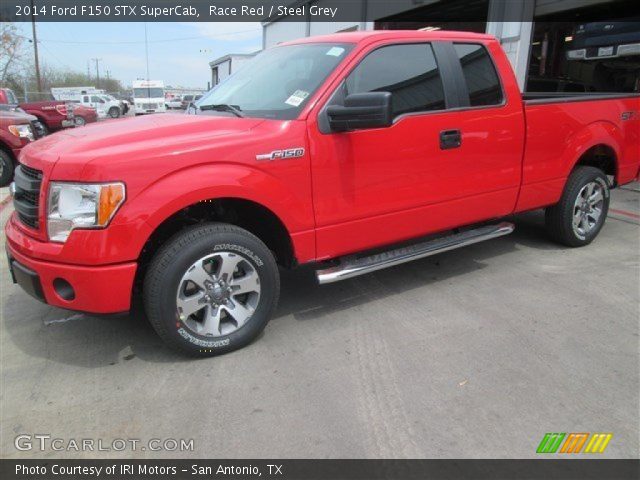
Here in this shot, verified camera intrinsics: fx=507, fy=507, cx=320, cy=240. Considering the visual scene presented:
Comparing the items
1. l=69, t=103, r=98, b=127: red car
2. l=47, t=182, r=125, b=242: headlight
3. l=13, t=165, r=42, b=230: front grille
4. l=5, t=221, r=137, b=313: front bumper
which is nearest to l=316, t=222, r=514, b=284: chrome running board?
l=5, t=221, r=137, b=313: front bumper

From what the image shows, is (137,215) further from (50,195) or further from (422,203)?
(422,203)

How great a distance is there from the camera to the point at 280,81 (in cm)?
370

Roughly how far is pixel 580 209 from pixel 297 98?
3.34 metres

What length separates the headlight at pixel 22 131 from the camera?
9.09 m

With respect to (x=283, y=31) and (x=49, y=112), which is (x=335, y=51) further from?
(x=283, y=31)

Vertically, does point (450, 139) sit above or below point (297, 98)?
below

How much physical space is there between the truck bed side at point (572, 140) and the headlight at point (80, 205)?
3384mm

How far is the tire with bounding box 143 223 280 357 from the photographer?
2.94m

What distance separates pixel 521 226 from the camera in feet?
19.9

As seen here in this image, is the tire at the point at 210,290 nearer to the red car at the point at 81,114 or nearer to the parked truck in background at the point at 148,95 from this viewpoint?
the red car at the point at 81,114

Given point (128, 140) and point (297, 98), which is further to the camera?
point (297, 98)

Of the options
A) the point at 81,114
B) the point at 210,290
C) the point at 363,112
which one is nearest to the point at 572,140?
the point at 363,112

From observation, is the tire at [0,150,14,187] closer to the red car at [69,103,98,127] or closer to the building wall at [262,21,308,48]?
the red car at [69,103,98,127]

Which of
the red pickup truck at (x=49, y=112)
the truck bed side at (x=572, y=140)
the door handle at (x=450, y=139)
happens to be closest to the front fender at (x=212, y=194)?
the door handle at (x=450, y=139)
